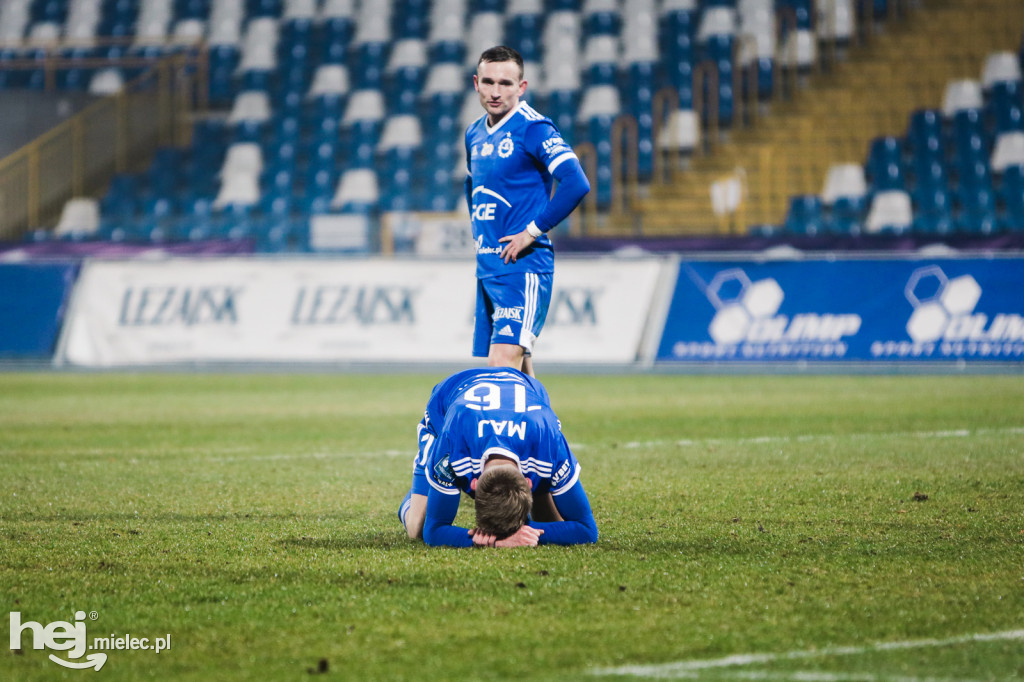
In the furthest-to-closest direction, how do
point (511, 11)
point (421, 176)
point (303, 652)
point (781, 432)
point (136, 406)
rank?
point (511, 11) < point (421, 176) < point (136, 406) < point (781, 432) < point (303, 652)

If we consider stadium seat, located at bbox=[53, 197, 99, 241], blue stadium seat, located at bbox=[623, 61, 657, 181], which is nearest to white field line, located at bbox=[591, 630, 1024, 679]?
blue stadium seat, located at bbox=[623, 61, 657, 181]

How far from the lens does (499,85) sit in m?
6.10

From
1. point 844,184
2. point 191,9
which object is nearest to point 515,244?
point 844,184

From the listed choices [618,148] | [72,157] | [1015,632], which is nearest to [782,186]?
[618,148]

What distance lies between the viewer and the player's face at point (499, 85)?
606 cm

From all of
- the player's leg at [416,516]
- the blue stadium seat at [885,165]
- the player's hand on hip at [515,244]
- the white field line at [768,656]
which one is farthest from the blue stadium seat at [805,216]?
the white field line at [768,656]

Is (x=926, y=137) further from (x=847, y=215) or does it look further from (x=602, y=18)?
(x=602, y=18)

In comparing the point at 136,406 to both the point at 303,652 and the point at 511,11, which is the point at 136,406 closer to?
the point at 303,652

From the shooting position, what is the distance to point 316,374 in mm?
15984

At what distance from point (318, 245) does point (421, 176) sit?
3.30 metres

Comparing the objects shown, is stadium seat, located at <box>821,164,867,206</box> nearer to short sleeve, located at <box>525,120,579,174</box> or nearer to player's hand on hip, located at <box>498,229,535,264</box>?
short sleeve, located at <box>525,120,579,174</box>

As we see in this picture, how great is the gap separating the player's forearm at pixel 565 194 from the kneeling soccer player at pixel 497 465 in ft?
4.68

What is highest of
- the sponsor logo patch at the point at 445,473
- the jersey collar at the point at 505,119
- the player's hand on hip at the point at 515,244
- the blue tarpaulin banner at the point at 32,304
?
the jersey collar at the point at 505,119

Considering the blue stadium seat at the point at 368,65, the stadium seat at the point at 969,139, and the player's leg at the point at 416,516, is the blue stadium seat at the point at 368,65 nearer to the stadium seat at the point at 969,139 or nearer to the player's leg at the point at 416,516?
the stadium seat at the point at 969,139
